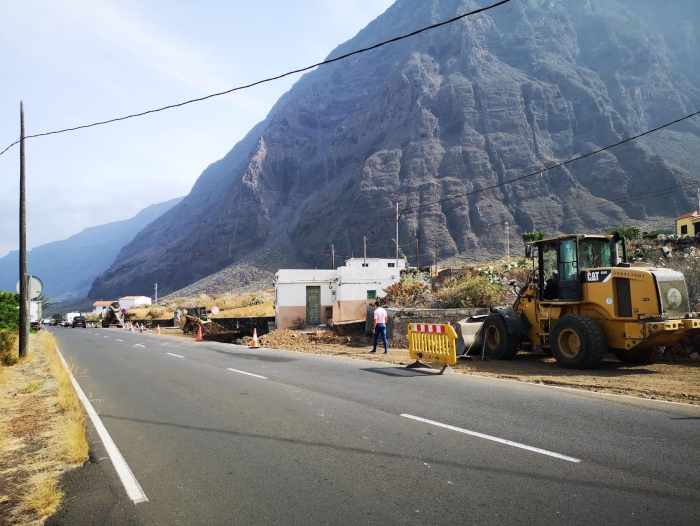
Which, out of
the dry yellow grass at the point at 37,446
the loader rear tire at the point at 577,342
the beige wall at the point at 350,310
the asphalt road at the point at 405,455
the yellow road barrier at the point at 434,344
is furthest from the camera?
the beige wall at the point at 350,310

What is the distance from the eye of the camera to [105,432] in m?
7.11

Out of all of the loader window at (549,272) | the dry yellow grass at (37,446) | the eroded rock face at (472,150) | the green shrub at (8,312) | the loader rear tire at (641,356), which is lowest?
the dry yellow grass at (37,446)

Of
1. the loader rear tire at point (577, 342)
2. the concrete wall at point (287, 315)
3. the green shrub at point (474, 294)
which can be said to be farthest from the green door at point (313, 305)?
the loader rear tire at point (577, 342)

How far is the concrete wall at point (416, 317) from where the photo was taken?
1834 centimetres

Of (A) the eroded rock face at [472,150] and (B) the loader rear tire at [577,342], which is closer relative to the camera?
(B) the loader rear tire at [577,342]

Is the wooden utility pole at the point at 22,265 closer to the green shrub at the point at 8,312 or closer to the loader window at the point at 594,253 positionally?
the green shrub at the point at 8,312

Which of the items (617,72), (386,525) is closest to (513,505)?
(386,525)

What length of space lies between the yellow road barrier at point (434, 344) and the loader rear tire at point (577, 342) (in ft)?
7.92

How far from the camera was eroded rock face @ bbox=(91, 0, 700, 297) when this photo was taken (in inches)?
3797

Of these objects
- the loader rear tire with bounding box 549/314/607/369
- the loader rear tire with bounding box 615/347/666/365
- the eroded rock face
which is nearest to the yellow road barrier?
the loader rear tire with bounding box 549/314/607/369

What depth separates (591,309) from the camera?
38.7 feet

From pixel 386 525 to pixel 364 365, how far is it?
394 inches

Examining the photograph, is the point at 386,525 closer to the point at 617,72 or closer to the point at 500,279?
the point at 500,279

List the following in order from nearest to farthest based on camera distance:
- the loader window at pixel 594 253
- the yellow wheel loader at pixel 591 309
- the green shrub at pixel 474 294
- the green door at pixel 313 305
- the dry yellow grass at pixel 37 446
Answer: the dry yellow grass at pixel 37 446, the yellow wheel loader at pixel 591 309, the loader window at pixel 594 253, the green shrub at pixel 474 294, the green door at pixel 313 305
